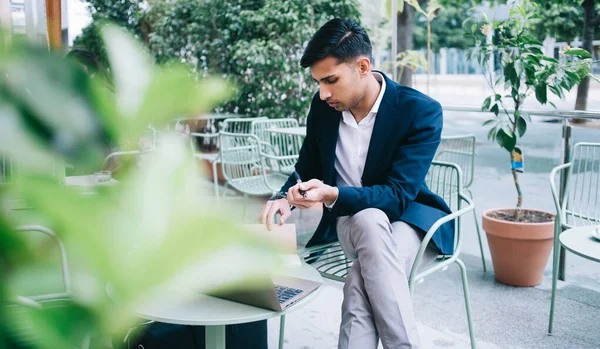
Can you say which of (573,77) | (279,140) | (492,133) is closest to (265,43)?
(279,140)

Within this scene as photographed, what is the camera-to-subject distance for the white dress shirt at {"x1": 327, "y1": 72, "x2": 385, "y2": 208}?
6.75 feet

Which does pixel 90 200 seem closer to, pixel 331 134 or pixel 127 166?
→ pixel 127 166

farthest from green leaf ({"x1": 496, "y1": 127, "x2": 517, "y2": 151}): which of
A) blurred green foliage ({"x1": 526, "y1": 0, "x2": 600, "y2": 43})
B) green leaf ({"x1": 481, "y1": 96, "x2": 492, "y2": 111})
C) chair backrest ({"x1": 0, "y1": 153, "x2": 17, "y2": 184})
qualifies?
chair backrest ({"x1": 0, "y1": 153, "x2": 17, "y2": 184})

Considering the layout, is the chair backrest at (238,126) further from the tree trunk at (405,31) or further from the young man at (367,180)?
the young man at (367,180)

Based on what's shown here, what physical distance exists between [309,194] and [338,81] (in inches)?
17.5

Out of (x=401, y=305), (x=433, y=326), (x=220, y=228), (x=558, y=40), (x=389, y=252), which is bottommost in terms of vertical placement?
(x=433, y=326)

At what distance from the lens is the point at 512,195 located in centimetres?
525

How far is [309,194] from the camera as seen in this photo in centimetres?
175

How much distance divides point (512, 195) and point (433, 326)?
2989mm

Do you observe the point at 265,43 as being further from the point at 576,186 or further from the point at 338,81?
the point at 338,81

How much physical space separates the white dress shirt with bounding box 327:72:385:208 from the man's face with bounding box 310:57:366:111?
3.3 inches

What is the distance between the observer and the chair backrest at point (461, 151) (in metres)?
3.79

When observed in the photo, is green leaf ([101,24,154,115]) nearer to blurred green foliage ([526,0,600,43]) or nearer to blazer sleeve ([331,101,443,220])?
blazer sleeve ([331,101,443,220])

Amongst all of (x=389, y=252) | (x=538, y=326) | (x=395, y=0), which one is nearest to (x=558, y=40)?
(x=395, y=0)
